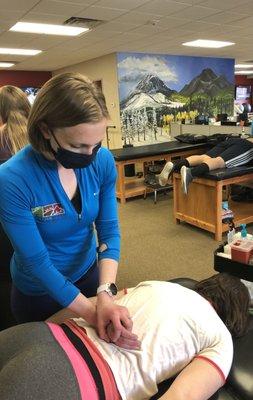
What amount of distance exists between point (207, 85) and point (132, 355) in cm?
818

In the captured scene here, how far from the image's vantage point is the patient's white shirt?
35.1 inches

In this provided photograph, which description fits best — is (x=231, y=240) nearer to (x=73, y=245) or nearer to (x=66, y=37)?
(x=73, y=245)

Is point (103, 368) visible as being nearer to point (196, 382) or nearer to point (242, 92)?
point (196, 382)

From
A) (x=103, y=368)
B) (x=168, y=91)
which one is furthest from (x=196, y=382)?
(x=168, y=91)

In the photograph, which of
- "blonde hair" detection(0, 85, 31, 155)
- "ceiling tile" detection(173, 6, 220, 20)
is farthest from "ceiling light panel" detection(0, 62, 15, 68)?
"blonde hair" detection(0, 85, 31, 155)

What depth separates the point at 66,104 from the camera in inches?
33.3

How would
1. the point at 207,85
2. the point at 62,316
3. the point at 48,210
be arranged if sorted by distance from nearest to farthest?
the point at 48,210, the point at 62,316, the point at 207,85

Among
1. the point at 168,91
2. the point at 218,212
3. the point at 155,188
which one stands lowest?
the point at 155,188

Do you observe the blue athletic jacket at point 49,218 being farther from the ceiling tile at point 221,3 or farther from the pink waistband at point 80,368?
the ceiling tile at point 221,3

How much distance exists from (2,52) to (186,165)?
15.5 ft

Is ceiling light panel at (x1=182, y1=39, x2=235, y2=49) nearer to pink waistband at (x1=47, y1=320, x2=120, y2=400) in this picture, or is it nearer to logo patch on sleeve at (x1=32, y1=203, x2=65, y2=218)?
logo patch on sleeve at (x1=32, y1=203, x2=65, y2=218)

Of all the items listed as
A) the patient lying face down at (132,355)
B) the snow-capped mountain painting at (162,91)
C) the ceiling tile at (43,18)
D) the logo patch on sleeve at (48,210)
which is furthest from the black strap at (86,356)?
the snow-capped mountain painting at (162,91)

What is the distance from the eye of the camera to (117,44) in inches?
233

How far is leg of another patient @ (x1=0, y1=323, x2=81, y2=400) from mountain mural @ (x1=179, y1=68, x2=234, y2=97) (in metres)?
7.49
